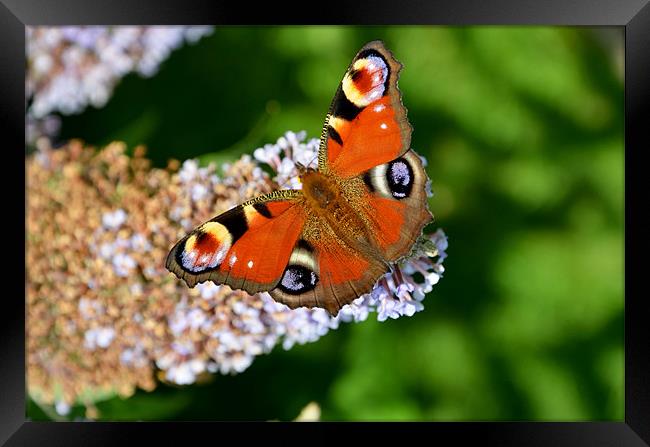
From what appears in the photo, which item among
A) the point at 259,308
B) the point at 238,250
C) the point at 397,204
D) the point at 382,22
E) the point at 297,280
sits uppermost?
the point at 382,22

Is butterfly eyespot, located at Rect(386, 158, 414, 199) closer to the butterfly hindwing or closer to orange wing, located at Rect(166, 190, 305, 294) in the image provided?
the butterfly hindwing

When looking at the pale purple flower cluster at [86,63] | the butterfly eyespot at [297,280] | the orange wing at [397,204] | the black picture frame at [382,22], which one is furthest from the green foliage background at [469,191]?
the butterfly eyespot at [297,280]

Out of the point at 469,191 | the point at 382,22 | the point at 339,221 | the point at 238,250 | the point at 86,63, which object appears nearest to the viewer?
the point at 238,250

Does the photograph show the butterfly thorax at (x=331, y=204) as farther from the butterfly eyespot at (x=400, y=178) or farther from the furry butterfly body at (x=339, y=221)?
the butterfly eyespot at (x=400, y=178)

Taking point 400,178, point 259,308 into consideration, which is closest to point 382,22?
point 400,178

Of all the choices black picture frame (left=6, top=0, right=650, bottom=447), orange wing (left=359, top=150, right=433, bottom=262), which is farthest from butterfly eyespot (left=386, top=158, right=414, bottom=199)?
black picture frame (left=6, top=0, right=650, bottom=447)

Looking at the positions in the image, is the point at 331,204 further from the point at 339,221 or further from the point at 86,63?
→ the point at 86,63

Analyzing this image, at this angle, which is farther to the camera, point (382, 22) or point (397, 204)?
point (382, 22)
